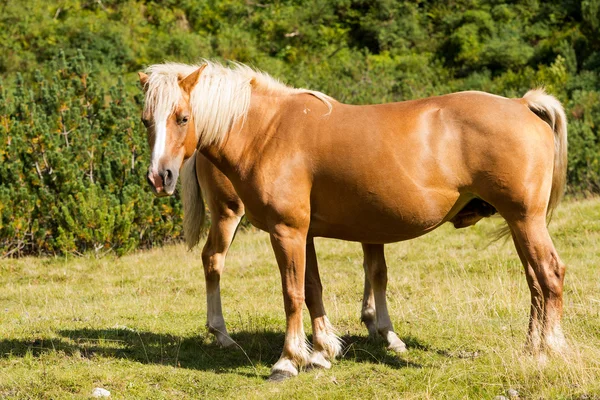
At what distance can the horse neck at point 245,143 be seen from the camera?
5.30 meters

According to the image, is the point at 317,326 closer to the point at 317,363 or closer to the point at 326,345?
the point at 326,345

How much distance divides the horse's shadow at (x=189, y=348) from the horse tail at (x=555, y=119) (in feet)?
5.08

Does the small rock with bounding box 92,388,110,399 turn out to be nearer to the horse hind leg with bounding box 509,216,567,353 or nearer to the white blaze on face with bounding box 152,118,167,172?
the white blaze on face with bounding box 152,118,167,172

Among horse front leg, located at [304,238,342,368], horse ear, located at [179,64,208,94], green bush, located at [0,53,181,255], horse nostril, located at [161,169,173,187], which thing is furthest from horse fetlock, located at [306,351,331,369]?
green bush, located at [0,53,181,255]

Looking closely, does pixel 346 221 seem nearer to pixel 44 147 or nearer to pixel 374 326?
pixel 374 326

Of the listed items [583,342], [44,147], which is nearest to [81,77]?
[44,147]

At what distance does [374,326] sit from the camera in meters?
6.25

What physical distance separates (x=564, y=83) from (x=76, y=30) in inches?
580

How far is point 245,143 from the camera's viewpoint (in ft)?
17.5

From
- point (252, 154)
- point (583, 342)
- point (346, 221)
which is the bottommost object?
point (583, 342)

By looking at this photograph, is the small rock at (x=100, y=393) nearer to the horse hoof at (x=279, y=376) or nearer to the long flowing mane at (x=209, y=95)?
the horse hoof at (x=279, y=376)

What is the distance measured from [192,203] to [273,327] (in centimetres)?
152

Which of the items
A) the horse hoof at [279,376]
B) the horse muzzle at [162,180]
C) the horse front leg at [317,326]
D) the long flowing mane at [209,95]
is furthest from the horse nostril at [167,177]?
the horse hoof at [279,376]

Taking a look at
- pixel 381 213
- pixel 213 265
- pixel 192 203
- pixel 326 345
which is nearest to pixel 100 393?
pixel 326 345
